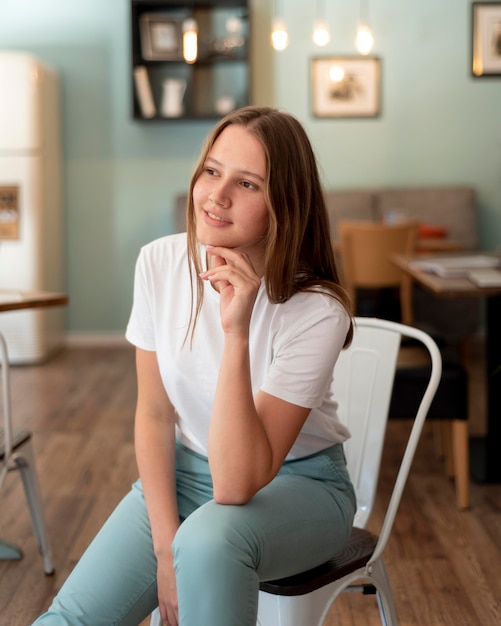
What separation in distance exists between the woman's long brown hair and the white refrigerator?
13.1 feet

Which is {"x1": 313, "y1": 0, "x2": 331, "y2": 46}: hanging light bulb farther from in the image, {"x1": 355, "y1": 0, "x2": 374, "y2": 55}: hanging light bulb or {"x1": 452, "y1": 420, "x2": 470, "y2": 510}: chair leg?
{"x1": 452, "y1": 420, "x2": 470, "y2": 510}: chair leg

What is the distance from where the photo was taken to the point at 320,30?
5523 mm

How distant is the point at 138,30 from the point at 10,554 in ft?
13.5

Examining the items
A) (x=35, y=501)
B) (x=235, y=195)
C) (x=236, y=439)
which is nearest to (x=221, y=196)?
(x=235, y=195)

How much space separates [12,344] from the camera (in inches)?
214

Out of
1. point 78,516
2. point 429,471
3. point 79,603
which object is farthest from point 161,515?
point 429,471

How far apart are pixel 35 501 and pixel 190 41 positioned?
375 cm

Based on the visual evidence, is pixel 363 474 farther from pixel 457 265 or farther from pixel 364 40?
pixel 364 40

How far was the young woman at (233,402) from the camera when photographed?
1.29 meters

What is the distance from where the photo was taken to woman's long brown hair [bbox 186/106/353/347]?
1.41 meters

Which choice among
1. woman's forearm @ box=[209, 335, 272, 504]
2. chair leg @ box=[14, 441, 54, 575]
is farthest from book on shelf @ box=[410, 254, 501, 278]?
woman's forearm @ box=[209, 335, 272, 504]

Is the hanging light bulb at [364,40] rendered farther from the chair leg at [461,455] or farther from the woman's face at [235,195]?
the woman's face at [235,195]

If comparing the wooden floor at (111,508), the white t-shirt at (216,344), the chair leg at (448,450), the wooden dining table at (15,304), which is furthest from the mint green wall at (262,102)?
the white t-shirt at (216,344)

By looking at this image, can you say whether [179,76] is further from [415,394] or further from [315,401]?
[315,401]
